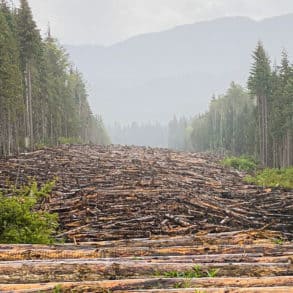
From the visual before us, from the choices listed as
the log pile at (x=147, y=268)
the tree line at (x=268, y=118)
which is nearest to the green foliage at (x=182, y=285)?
the log pile at (x=147, y=268)

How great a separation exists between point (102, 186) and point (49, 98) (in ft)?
119

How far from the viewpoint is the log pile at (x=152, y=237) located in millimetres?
5438

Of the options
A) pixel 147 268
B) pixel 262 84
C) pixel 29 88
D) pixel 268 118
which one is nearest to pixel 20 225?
pixel 147 268

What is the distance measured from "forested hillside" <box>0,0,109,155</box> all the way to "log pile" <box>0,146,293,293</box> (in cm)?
1479

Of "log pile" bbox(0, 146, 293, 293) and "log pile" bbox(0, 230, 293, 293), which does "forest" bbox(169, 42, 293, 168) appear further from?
"log pile" bbox(0, 230, 293, 293)

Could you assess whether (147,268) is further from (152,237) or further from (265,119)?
(265,119)

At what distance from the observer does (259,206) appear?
46.1 feet

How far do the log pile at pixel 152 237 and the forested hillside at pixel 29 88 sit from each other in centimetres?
1479

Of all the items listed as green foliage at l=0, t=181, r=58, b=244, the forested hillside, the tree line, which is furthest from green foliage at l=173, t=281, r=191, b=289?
the tree line

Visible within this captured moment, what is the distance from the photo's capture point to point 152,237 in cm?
929

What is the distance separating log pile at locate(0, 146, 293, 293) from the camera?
5438 mm

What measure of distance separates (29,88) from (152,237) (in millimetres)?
32486

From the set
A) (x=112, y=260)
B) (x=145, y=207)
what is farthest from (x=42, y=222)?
(x=145, y=207)

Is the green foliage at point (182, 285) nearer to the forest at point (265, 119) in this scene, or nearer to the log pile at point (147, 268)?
the log pile at point (147, 268)
